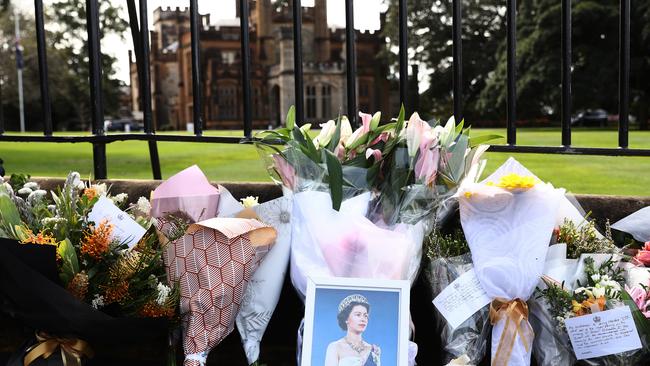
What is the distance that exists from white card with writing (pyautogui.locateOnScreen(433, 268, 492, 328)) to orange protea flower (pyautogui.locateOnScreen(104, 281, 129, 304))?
79cm

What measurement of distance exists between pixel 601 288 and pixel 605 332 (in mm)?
103

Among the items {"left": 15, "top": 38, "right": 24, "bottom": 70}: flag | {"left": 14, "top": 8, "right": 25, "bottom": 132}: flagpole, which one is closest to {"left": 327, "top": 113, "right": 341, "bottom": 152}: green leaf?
{"left": 14, "top": 8, "right": 25, "bottom": 132}: flagpole

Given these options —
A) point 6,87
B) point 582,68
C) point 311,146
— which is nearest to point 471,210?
point 311,146

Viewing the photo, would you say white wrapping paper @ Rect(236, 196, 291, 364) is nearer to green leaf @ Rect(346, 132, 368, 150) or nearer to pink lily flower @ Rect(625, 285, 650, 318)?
green leaf @ Rect(346, 132, 368, 150)

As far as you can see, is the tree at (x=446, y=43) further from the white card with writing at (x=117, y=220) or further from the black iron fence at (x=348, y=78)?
the white card with writing at (x=117, y=220)

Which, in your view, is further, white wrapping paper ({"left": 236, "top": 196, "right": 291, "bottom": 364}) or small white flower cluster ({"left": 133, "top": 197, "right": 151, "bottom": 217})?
small white flower cluster ({"left": 133, "top": 197, "right": 151, "bottom": 217})

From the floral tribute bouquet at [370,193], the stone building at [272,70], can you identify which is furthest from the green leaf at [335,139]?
the stone building at [272,70]

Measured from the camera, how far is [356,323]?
5.51 ft

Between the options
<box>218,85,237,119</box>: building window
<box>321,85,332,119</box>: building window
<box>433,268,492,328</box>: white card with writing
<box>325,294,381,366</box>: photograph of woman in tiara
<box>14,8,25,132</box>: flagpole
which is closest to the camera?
<box>325,294,381,366</box>: photograph of woman in tiara

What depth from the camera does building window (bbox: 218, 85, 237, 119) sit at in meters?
52.8

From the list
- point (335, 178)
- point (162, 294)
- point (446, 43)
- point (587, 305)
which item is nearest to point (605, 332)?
point (587, 305)

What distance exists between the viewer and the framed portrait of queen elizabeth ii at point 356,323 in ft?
5.44

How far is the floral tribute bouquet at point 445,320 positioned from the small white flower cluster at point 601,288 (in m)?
0.24

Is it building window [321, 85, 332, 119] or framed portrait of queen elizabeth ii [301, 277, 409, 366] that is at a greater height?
building window [321, 85, 332, 119]
